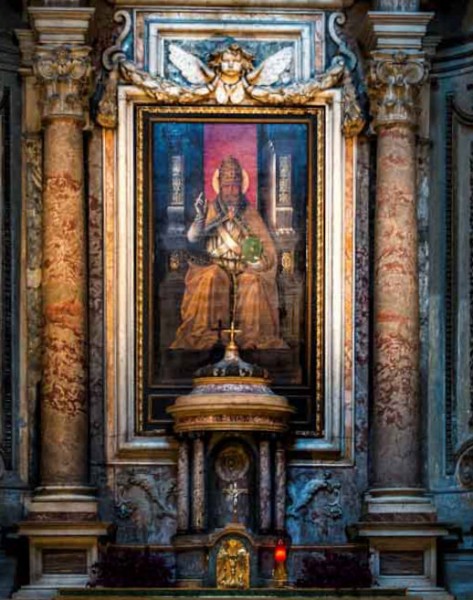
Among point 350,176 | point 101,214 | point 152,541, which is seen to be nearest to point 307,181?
point 350,176

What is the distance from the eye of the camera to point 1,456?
2944 centimetres

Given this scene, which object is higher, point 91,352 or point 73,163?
point 73,163

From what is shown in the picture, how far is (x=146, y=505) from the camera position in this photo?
96.5 ft

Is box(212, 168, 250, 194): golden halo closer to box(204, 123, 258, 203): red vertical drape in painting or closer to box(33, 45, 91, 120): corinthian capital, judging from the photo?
box(204, 123, 258, 203): red vertical drape in painting

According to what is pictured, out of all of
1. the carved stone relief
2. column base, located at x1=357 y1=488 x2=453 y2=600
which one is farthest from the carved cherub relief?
column base, located at x1=357 y1=488 x2=453 y2=600

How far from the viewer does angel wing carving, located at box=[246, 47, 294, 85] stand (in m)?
30.1

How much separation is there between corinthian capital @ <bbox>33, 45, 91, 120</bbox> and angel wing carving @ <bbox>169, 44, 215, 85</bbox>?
1.36 meters

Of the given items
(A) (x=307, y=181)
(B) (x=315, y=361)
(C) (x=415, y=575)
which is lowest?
(C) (x=415, y=575)

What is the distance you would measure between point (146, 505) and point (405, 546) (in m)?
3.14

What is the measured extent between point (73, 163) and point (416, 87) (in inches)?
160

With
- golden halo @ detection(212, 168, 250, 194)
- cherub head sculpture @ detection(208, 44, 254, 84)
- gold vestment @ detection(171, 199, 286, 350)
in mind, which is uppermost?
cherub head sculpture @ detection(208, 44, 254, 84)

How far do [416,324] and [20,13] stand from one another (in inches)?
236

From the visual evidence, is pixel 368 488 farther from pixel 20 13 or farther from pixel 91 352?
pixel 20 13

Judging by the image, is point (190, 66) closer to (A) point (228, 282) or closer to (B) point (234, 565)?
(A) point (228, 282)
